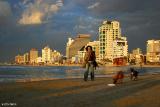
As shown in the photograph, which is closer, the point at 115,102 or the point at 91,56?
the point at 115,102

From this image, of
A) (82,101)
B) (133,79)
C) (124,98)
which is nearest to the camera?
(82,101)

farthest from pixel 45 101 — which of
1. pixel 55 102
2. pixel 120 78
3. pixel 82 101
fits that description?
pixel 120 78

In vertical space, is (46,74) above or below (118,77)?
below

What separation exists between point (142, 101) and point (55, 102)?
287cm

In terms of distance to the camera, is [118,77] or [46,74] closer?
[118,77]

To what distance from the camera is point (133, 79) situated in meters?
25.1

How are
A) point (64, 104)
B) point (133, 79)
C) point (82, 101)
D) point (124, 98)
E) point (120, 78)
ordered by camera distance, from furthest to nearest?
point (133, 79) → point (120, 78) → point (124, 98) → point (82, 101) → point (64, 104)

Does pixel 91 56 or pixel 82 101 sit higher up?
pixel 91 56

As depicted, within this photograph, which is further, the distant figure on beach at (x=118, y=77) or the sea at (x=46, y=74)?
the sea at (x=46, y=74)

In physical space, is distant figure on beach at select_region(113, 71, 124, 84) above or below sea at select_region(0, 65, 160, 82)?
above

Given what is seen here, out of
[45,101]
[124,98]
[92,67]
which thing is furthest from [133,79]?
[45,101]

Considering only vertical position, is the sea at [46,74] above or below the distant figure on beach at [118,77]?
below

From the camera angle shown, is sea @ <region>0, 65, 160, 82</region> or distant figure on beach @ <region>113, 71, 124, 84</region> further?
sea @ <region>0, 65, 160, 82</region>

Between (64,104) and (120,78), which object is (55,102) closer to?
(64,104)
